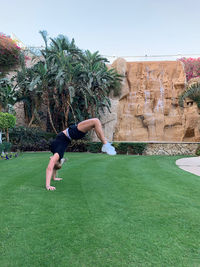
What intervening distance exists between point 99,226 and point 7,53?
23.1 m

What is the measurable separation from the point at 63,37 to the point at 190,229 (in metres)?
17.1

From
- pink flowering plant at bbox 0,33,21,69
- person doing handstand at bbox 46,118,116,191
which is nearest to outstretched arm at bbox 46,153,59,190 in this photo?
person doing handstand at bbox 46,118,116,191

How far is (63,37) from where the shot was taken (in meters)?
16.9

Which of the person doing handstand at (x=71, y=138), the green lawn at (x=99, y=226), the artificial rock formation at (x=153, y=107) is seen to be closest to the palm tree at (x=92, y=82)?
the artificial rock formation at (x=153, y=107)

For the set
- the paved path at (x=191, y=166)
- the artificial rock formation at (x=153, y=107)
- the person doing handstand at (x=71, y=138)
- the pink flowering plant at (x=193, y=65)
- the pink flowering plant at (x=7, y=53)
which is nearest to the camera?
the person doing handstand at (x=71, y=138)

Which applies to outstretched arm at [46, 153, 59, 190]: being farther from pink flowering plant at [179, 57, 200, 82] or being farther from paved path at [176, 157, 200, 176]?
pink flowering plant at [179, 57, 200, 82]

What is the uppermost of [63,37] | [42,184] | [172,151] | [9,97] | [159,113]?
[63,37]

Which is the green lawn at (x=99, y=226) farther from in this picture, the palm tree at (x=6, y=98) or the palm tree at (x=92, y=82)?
the palm tree at (x=6, y=98)

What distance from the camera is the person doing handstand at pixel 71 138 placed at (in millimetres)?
4430

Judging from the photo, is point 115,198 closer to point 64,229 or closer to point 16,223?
point 64,229

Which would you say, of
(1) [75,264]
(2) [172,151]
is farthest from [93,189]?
(2) [172,151]

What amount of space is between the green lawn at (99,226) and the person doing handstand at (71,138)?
47 centimetres

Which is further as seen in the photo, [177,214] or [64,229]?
[177,214]

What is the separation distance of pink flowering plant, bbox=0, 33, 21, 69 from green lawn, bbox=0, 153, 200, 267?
20.4 metres
